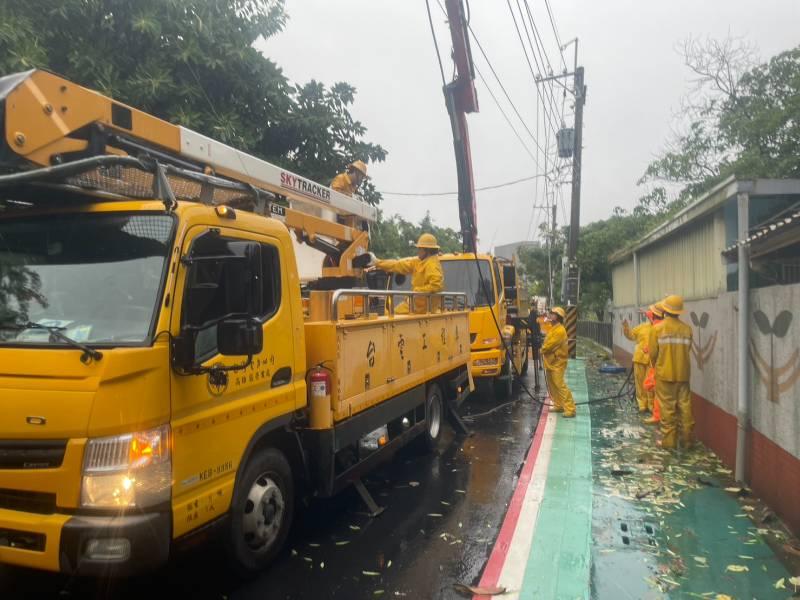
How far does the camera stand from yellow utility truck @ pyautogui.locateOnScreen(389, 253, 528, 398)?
1066 cm

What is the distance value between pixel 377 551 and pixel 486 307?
22.2ft

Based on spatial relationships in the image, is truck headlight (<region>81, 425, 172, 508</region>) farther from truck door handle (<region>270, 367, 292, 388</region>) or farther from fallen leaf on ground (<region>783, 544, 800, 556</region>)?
fallen leaf on ground (<region>783, 544, 800, 556</region>)

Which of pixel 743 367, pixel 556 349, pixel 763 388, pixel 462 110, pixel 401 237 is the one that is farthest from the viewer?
pixel 401 237

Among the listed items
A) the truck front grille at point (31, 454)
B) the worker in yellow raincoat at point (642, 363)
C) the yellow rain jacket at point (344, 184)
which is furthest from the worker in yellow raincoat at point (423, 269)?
the truck front grille at point (31, 454)

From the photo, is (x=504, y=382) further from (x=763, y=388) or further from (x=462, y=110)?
(x=763, y=388)

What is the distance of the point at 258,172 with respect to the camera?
5191mm

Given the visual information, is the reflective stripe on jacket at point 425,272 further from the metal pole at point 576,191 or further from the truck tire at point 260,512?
the metal pole at point 576,191

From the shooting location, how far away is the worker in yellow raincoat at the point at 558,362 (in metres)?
9.52

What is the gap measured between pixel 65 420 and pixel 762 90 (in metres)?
17.9

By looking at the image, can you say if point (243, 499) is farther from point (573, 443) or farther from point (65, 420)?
point (573, 443)

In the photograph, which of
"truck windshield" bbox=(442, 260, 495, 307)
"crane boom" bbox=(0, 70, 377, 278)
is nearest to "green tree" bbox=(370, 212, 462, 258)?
"truck windshield" bbox=(442, 260, 495, 307)

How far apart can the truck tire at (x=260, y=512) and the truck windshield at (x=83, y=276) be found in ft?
4.25

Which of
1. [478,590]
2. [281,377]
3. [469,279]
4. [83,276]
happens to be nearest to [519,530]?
[478,590]

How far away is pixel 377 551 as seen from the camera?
4.47m
